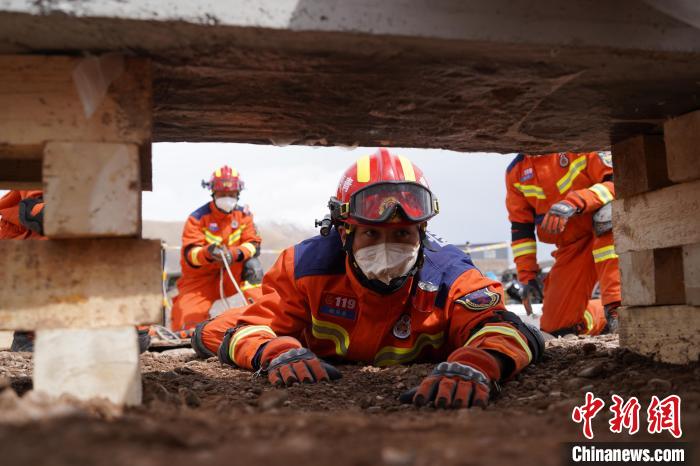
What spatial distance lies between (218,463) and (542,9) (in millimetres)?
1883

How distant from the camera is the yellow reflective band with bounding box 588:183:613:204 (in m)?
5.90

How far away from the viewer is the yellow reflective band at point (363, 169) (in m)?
3.96

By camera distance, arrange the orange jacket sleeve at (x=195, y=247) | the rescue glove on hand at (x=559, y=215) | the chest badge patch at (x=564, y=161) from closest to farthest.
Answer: the rescue glove on hand at (x=559, y=215) < the chest badge patch at (x=564, y=161) < the orange jacket sleeve at (x=195, y=247)

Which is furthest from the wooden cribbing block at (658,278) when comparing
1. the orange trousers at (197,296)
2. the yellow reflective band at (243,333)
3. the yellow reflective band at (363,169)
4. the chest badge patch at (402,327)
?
the orange trousers at (197,296)

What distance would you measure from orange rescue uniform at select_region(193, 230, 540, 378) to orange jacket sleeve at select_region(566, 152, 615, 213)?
215 centimetres

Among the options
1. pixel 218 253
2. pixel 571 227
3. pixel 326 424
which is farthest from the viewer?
pixel 218 253

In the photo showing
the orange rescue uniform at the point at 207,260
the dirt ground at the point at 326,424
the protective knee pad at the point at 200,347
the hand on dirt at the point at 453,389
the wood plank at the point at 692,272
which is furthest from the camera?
the orange rescue uniform at the point at 207,260

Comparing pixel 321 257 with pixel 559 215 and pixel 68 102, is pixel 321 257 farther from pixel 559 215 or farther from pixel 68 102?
pixel 559 215

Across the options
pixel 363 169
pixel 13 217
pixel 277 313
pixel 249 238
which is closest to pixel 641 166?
pixel 363 169

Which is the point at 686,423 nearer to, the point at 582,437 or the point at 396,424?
the point at 582,437

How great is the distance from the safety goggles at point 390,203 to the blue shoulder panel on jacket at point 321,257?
1.38ft

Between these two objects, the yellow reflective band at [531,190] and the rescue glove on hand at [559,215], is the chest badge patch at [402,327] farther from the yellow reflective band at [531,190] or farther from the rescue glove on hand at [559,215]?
the yellow reflective band at [531,190]

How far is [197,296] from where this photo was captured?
9.36 metres

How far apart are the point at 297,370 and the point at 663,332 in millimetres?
1737
